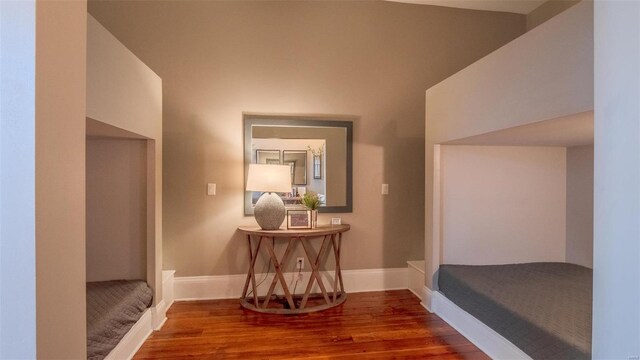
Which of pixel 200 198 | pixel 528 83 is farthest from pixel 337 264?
pixel 528 83

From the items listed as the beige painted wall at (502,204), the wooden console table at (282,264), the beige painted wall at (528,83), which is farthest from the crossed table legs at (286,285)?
the beige painted wall at (528,83)

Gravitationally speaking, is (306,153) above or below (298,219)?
above

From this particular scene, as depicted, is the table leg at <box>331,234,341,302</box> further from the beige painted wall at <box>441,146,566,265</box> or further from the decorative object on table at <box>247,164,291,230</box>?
the beige painted wall at <box>441,146,566,265</box>

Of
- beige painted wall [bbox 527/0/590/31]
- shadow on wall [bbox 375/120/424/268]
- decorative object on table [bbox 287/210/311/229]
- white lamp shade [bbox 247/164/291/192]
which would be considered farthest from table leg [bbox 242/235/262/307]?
beige painted wall [bbox 527/0/590/31]

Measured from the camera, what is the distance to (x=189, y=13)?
9.74 feet

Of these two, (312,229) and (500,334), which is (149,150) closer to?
(312,229)

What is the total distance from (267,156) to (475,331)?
2.23 m

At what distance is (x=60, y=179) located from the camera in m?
0.69

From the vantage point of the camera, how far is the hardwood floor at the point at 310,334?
2061mm

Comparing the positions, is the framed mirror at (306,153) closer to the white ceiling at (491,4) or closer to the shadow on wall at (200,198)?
the shadow on wall at (200,198)

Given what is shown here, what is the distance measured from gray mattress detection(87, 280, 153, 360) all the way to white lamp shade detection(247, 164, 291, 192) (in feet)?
3.67

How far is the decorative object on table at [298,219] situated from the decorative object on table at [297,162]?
0.36m

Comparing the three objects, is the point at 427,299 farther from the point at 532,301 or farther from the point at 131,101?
the point at 131,101

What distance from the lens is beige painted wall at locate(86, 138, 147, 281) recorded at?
2285 mm
